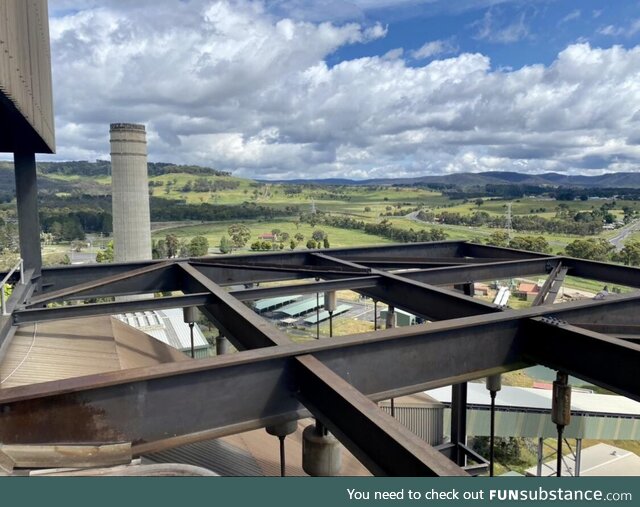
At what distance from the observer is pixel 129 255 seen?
50.1 meters

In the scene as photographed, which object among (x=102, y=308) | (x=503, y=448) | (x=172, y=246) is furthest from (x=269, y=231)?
(x=102, y=308)

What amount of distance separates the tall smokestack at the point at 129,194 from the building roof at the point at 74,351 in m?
41.4

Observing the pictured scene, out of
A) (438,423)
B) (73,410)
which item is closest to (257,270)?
(73,410)

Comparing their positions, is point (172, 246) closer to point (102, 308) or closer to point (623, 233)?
point (102, 308)

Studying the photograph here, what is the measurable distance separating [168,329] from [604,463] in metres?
31.0

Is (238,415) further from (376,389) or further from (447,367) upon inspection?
(447,367)

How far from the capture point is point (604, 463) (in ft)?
85.5

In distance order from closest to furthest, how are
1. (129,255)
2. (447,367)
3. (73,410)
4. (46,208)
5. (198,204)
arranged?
(73,410) → (447,367) → (129,255) → (46,208) → (198,204)

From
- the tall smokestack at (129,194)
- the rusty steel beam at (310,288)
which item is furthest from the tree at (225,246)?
the rusty steel beam at (310,288)

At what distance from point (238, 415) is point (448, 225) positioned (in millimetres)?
137210

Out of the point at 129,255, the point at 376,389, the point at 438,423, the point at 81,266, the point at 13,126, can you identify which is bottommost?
the point at 438,423

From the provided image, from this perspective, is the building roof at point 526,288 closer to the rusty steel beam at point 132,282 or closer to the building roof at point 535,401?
the building roof at point 535,401

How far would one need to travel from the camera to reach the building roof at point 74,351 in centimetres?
668

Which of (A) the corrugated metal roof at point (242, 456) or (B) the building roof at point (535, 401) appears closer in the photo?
(A) the corrugated metal roof at point (242, 456)
